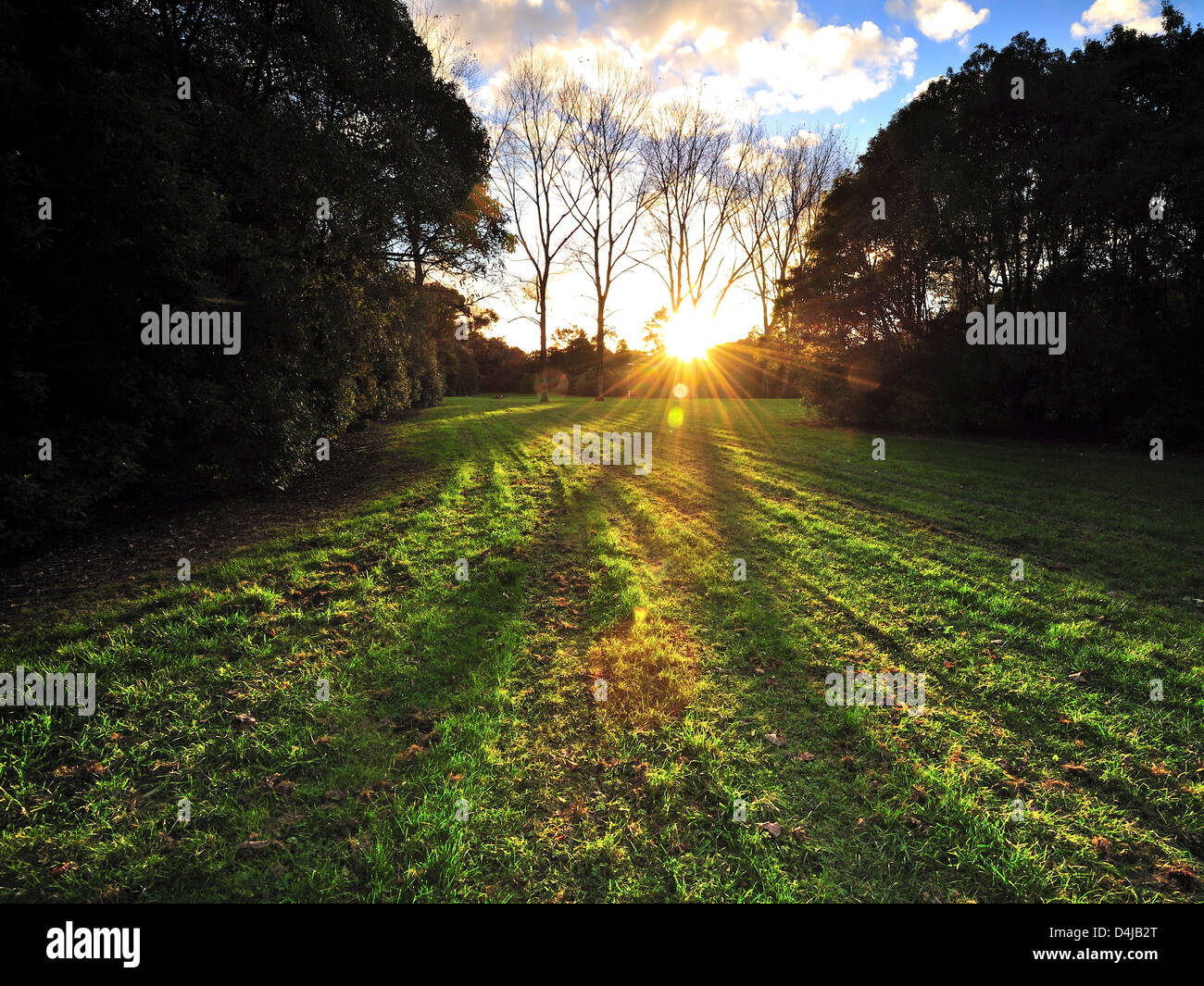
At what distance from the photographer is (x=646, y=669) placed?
390cm

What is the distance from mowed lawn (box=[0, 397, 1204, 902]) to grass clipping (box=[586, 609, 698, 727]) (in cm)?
3

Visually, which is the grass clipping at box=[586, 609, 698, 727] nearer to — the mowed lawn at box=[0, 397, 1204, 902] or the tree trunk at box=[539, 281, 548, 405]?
the mowed lawn at box=[0, 397, 1204, 902]

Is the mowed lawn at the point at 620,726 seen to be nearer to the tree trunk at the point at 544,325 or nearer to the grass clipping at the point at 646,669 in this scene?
the grass clipping at the point at 646,669

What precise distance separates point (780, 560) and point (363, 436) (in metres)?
15.1

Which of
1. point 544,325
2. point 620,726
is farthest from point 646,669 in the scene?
point 544,325

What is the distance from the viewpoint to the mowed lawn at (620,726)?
2283mm

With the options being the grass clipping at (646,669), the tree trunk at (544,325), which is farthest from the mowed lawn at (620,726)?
the tree trunk at (544,325)

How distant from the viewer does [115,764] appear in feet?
9.29

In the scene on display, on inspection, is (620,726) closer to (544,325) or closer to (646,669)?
(646,669)

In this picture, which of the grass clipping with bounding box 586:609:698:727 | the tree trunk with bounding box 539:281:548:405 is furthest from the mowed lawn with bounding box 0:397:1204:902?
the tree trunk with bounding box 539:281:548:405

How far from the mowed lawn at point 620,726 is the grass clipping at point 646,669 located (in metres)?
0.03

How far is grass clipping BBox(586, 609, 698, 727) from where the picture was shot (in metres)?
3.42

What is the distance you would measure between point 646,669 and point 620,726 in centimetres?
69
